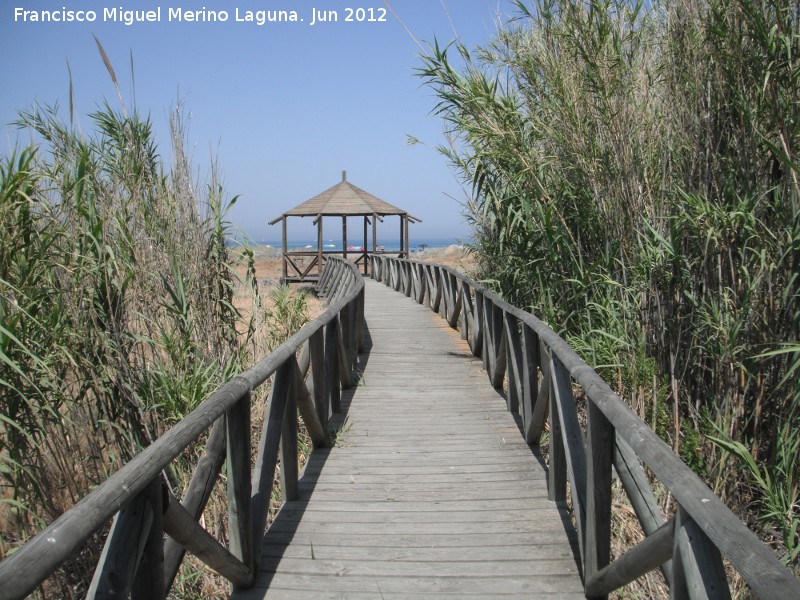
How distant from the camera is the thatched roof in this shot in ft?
66.0

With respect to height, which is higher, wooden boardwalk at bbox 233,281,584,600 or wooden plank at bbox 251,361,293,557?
wooden plank at bbox 251,361,293,557

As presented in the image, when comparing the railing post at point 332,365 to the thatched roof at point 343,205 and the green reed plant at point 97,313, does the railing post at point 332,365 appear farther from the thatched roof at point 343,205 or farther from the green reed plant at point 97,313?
the thatched roof at point 343,205

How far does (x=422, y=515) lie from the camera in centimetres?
348

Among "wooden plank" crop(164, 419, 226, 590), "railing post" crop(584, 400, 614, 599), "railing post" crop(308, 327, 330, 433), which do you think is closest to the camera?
"wooden plank" crop(164, 419, 226, 590)

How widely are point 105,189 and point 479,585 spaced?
3.29 meters

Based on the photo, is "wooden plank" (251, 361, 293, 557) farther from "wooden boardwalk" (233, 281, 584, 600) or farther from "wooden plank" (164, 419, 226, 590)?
"wooden plank" (164, 419, 226, 590)

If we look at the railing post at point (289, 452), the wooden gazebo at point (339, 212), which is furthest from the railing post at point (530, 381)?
the wooden gazebo at point (339, 212)

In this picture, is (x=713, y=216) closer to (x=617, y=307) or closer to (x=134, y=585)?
(x=617, y=307)

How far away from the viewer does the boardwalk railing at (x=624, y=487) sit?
1.49m

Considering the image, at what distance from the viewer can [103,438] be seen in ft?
13.1

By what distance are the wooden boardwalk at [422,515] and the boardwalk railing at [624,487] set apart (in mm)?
225

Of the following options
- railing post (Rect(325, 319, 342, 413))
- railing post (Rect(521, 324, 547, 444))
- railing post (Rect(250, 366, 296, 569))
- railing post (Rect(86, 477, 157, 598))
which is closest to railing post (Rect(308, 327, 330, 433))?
railing post (Rect(325, 319, 342, 413))

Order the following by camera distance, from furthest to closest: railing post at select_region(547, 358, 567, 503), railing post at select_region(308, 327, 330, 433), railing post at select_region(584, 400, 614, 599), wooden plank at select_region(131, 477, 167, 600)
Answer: railing post at select_region(308, 327, 330, 433), railing post at select_region(547, 358, 567, 503), railing post at select_region(584, 400, 614, 599), wooden plank at select_region(131, 477, 167, 600)

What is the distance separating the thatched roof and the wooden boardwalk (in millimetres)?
14590
